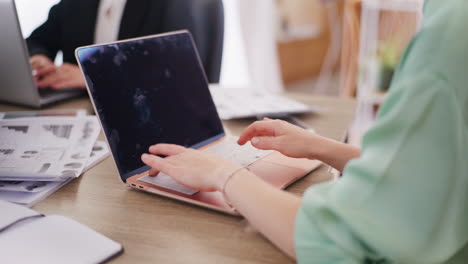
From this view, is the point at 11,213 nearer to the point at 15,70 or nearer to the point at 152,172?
the point at 152,172

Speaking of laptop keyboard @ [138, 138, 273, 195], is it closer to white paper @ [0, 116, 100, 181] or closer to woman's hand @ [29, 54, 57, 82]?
white paper @ [0, 116, 100, 181]

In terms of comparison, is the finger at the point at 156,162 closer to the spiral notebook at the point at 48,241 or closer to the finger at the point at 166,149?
the finger at the point at 166,149

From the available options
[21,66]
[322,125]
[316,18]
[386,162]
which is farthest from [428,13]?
[316,18]

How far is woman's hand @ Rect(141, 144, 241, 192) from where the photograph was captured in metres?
0.61

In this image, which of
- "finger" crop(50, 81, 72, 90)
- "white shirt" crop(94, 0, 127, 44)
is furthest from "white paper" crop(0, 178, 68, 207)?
"white shirt" crop(94, 0, 127, 44)

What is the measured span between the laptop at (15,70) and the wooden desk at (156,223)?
441 millimetres

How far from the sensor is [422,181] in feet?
1.42

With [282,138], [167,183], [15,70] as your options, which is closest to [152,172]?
[167,183]

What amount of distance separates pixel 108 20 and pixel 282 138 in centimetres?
91

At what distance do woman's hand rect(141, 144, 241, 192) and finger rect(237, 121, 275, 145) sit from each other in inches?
6.3

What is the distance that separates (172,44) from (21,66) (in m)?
0.45

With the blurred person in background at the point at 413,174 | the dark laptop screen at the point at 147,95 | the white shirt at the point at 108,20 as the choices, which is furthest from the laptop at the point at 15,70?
the blurred person in background at the point at 413,174

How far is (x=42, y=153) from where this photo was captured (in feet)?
2.61

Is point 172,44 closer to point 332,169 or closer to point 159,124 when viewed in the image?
point 159,124
